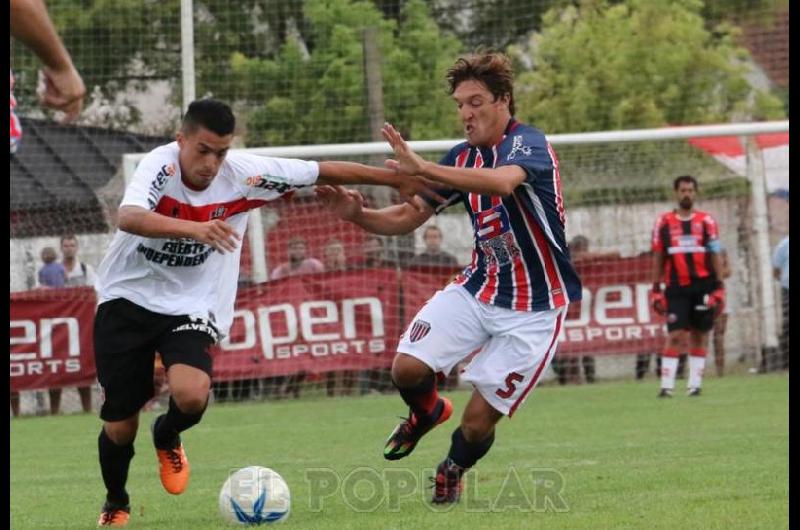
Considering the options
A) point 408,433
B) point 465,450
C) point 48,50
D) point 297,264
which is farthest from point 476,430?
point 297,264

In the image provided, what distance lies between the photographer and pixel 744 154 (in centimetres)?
1931

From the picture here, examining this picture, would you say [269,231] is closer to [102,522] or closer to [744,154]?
[744,154]

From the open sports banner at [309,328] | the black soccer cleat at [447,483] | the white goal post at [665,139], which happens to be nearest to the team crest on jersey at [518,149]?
the black soccer cleat at [447,483]

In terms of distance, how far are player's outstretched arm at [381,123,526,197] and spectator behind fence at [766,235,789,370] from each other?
10.5 metres

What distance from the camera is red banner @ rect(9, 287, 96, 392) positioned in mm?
16484

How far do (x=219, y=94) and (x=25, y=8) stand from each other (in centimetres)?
1692

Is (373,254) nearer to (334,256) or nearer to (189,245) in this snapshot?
(334,256)

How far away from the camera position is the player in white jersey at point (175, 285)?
290 inches

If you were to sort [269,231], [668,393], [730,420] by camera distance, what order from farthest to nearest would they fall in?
[269,231] < [668,393] < [730,420]

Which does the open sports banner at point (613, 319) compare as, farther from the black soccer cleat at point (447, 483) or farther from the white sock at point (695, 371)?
the black soccer cleat at point (447, 483)

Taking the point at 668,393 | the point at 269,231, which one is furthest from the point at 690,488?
the point at 269,231

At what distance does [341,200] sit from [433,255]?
9827 mm

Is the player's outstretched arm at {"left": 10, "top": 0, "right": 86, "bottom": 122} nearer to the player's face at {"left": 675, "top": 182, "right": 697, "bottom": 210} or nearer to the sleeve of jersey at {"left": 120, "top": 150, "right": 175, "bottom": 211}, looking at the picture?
the sleeve of jersey at {"left": 120, "top": 150, "right": 175, "bottom": 211}

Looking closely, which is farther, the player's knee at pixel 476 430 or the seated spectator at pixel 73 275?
the seated spectator at pixel 73 275
